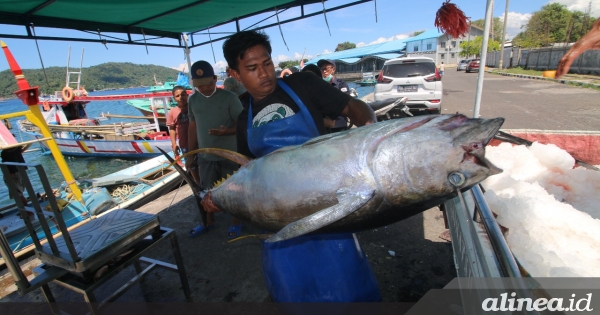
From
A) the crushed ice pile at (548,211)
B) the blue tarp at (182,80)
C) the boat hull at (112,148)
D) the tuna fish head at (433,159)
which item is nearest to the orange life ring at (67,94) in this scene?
the boat hull at (112,148)

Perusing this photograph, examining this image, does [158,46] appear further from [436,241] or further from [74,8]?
[436,241]

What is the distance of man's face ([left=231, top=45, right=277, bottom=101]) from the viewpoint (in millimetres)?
1526

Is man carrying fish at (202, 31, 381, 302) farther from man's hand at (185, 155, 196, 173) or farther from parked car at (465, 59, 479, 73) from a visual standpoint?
parked car at (465, 59, 479, 73)

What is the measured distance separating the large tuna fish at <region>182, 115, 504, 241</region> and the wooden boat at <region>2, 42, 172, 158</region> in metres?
12.1

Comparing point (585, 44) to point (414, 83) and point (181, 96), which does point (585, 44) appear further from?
point (414, 83)

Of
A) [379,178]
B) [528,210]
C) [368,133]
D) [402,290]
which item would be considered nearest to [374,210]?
[379,178]

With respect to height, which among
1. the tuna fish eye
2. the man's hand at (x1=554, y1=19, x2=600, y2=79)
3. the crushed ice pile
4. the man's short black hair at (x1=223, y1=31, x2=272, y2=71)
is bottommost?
the crushed ice pile

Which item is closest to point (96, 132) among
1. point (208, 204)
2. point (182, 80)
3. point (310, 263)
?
point (182, 80)

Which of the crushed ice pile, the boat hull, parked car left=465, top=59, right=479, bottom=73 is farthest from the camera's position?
parked car left=465, top=59, right=479, bottom=73

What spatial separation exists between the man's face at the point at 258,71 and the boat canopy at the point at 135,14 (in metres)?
2.62

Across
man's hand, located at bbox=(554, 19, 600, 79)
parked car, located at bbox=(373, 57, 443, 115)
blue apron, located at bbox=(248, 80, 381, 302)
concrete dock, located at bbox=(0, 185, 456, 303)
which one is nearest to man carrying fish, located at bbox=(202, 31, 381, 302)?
blue apron, located at bbox=(248, 80, 381, 302)

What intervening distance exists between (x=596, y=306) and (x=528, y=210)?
522 mm

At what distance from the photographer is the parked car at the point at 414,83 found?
27.8ft

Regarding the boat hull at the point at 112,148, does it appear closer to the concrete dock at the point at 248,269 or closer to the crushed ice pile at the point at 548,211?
the concrete dock at the point at 248,269
